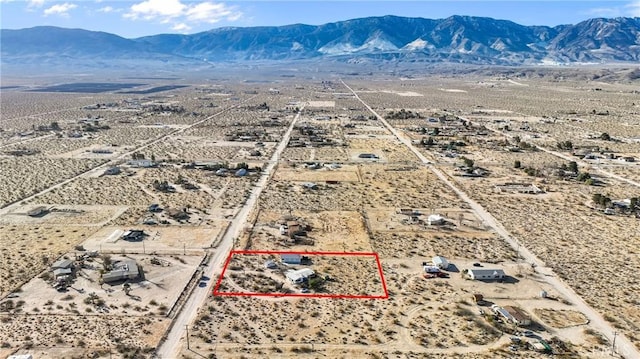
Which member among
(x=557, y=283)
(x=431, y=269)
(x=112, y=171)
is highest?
(x=112, y=171)

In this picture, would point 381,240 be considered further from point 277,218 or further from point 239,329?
point 239,329

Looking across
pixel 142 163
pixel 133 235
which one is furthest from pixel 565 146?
pixel 133 235

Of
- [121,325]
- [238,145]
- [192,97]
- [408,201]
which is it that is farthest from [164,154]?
[192,97]

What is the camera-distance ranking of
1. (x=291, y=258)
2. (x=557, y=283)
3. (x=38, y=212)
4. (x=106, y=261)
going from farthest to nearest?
(x=38, y=212)
(x=291, y=258)
(x=106, y=261)
(x=557, y=283)

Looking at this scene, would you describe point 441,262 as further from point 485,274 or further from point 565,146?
point 565,146

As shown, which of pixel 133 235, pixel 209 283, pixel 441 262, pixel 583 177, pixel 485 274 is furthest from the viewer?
pixel 583 177

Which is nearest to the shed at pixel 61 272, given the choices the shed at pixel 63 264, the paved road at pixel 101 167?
the shed at pixel 63 264

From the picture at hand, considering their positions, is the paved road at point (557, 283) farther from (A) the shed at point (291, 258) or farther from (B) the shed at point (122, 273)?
(B) the shed at point (122, 273)
